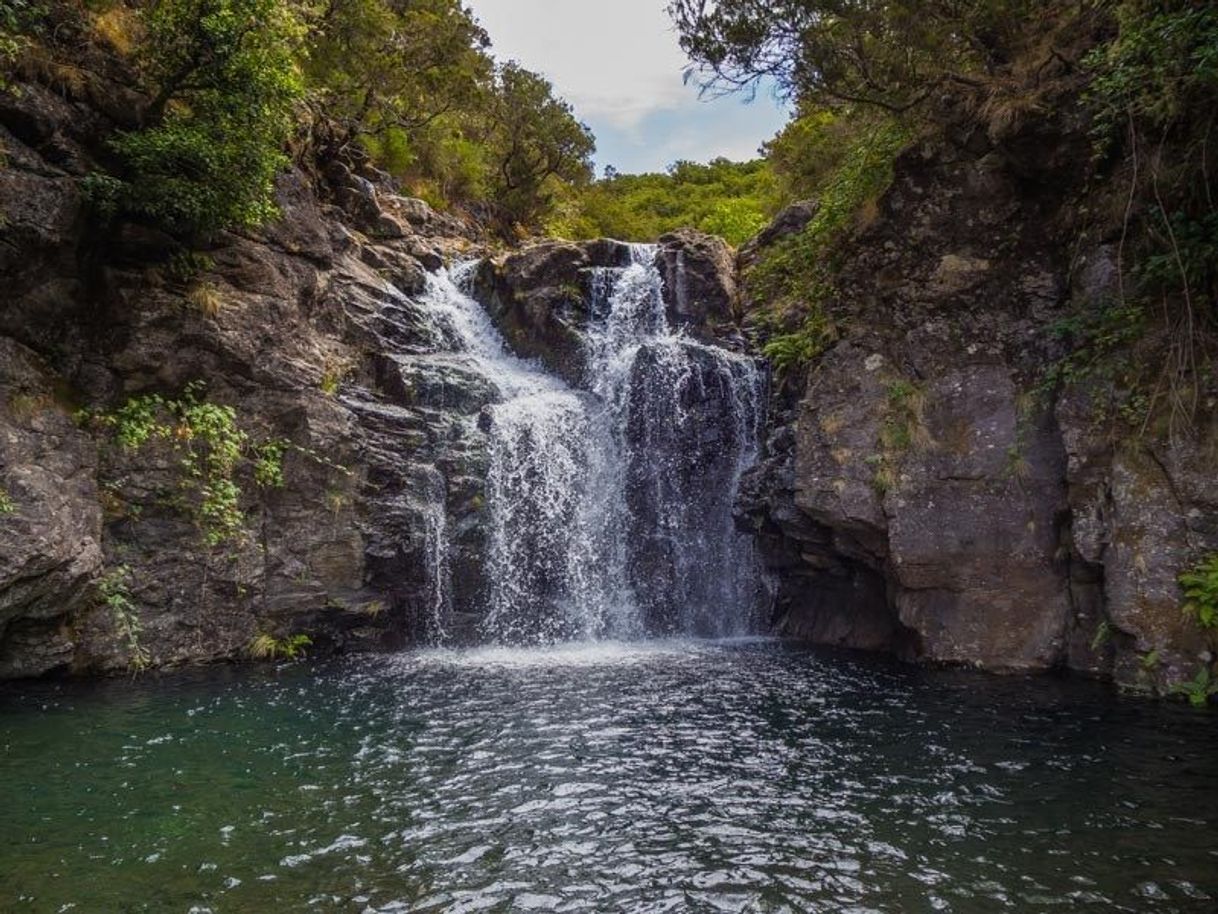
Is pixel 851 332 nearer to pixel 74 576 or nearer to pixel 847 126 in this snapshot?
pixel 847 126

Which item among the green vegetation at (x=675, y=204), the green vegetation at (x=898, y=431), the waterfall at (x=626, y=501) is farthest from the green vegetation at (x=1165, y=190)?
the green vegetation at (x=675, y=204)

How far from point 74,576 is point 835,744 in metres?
11.2

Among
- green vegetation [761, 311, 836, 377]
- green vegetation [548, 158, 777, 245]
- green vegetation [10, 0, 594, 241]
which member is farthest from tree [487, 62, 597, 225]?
green vegetation [761, 311, 836, 377]

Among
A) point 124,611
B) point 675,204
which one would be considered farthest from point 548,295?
point 675,204

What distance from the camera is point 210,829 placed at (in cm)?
712

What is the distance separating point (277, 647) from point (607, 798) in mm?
9541

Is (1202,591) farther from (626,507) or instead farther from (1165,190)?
(626,507)

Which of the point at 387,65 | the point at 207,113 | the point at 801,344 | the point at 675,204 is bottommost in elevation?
the point at 801,344

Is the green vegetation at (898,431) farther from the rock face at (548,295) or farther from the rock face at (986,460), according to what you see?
the rock face at (548,295)

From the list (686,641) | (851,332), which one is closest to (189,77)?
(851,332)

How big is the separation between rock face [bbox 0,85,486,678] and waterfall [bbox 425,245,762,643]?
97 centimetres

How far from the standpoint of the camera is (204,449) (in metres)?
14.5

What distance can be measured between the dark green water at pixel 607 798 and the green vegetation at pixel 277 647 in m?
2.23

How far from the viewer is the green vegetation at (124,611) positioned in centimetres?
1326
